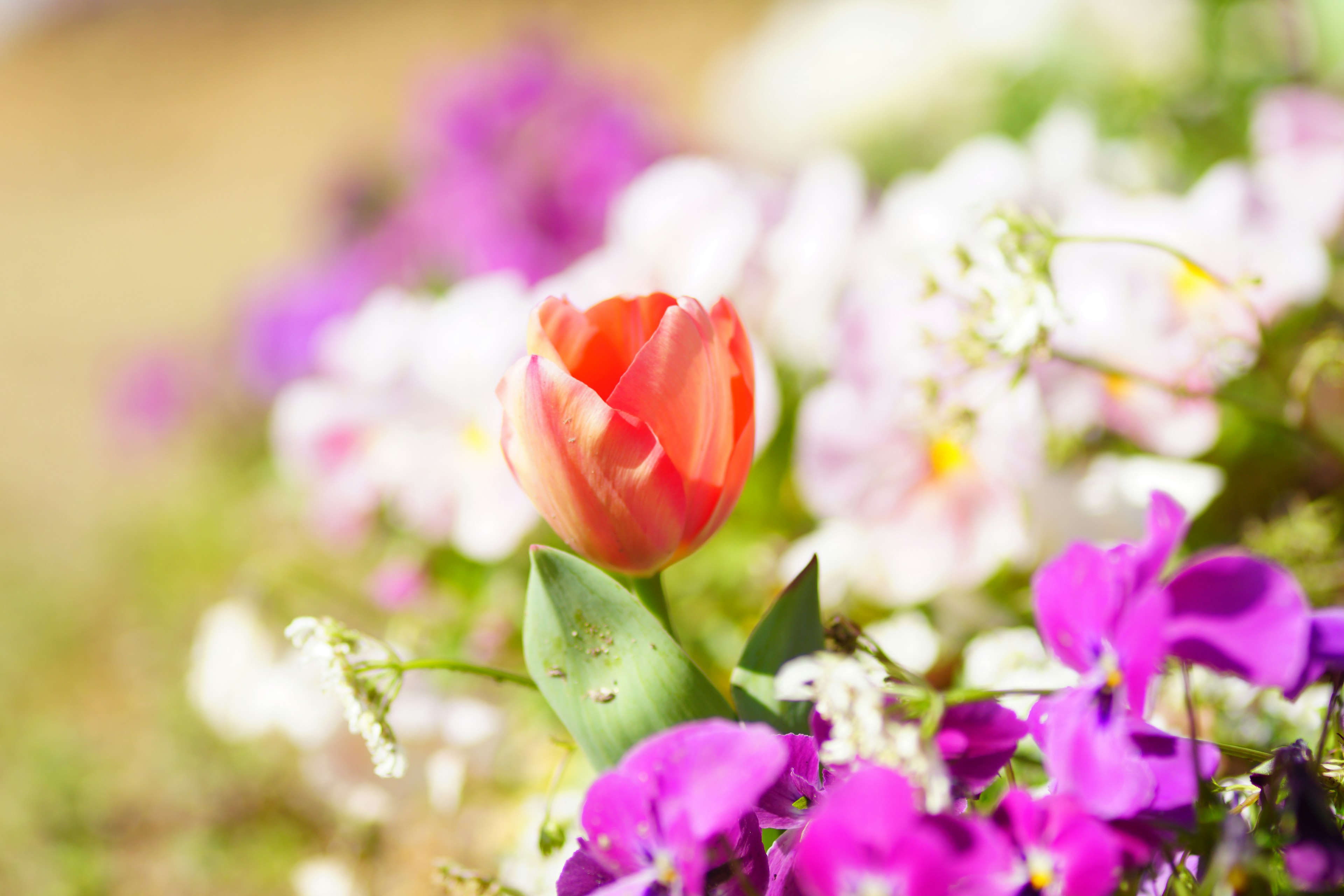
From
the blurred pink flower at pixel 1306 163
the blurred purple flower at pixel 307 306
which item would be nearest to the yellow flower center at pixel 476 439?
the blurred pink flower at pixel 1306 163

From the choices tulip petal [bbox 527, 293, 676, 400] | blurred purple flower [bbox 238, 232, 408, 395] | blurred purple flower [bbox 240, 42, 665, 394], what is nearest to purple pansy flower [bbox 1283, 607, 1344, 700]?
tulip petal [bbox 527, 293, 676, 400]

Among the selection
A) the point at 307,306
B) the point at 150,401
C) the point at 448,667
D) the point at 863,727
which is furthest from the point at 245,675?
the point at 150,401

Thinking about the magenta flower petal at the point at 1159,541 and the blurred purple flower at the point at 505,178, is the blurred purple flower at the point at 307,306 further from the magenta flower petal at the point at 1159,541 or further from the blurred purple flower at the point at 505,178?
the magenta flower petal at the point at 1159,541

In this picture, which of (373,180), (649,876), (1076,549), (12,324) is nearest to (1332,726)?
(1076,549)

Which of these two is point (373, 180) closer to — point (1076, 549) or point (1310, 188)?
point (1310, 188)

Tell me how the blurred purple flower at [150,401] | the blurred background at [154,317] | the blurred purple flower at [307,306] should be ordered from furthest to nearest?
the blurred purple flower at [150,401] → the blurred purple flower at [307,306] → the blurred background at [154,317]

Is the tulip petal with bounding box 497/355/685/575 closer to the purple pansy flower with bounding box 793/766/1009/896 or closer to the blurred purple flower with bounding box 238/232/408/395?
the purple pansy flower with bounding box 793/766/1009/896

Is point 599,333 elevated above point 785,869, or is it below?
above

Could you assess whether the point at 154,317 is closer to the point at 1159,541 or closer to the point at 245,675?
the point at 245,675
